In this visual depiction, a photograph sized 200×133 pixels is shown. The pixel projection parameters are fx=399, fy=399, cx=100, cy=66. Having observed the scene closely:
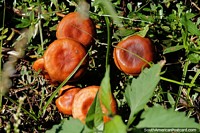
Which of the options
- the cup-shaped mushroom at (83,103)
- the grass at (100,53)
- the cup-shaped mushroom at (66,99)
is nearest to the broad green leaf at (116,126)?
the cup-shaped mushroom at (83,103)

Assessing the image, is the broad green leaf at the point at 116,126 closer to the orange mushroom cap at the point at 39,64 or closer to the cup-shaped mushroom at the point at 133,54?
the cup-shaped mushroom at the point at 133,54

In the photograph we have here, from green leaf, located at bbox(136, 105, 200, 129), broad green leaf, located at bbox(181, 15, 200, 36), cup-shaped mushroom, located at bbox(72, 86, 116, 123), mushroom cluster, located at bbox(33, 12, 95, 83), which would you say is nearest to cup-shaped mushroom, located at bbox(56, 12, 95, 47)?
mushroom cluster, located at bbox(33, 12, 95, 83)

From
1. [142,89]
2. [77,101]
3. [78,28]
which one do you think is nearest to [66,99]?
[77,101]

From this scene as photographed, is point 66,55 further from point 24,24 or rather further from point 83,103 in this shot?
point 24,24

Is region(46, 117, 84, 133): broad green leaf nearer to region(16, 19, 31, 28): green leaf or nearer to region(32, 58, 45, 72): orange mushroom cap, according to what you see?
region(32, 58, 45, 72): orange mushroom cap

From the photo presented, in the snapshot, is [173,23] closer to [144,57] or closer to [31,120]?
[144,57]
